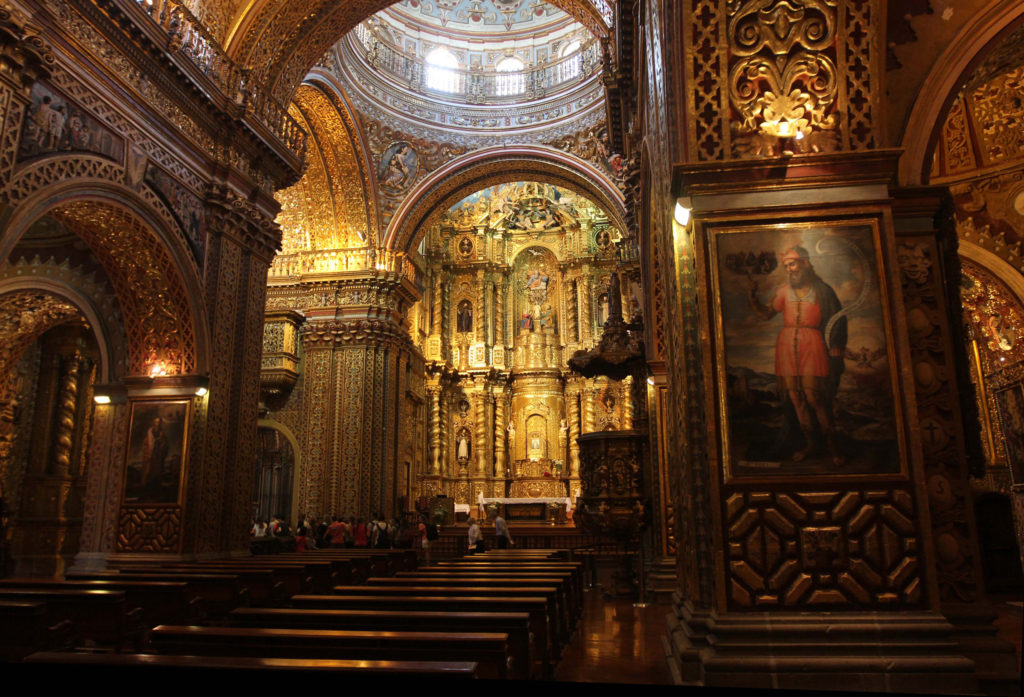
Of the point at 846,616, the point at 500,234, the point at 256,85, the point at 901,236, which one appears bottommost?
the point at 846,616

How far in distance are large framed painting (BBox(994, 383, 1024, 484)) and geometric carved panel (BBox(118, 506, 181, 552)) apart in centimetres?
1146

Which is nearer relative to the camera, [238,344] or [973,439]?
[973,439]

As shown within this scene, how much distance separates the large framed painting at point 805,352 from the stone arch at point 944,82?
110 centimetres

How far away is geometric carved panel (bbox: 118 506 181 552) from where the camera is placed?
9.06 m

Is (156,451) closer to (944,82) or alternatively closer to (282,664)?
(282,664)

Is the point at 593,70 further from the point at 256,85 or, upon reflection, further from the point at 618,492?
the point at 618,492

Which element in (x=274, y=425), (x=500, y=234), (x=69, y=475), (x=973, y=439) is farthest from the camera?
(x=500, y=234)

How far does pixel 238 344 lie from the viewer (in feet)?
34.6

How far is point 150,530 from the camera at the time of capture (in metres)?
9.15

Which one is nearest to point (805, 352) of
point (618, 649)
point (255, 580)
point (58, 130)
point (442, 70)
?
point (618, 649)

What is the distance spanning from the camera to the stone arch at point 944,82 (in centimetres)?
510

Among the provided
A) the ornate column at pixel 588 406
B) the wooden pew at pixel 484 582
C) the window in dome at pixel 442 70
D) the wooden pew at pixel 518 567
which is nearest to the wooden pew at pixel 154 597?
the wooden pew at pixel 484 582

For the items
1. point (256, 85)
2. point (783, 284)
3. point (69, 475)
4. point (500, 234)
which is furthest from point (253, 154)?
point (500, 234)

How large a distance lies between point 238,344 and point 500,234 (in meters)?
16.0
